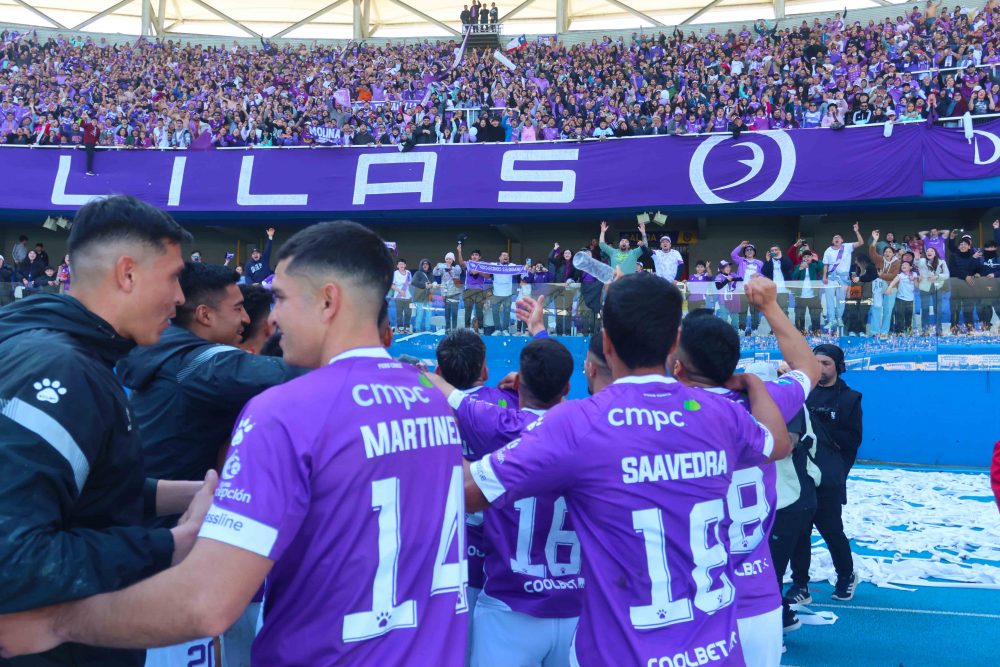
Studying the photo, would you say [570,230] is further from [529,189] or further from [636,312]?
[636,312]

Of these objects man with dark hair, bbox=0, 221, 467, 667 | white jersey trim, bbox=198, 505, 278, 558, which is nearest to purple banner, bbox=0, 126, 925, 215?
man with dark hair, bbox=0, 221, 467, 667

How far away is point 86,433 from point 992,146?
1894 centimetres

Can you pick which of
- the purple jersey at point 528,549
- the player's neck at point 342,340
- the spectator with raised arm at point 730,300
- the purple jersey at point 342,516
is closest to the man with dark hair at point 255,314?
the purple jersey at point 528,549

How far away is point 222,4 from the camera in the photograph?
116 feet

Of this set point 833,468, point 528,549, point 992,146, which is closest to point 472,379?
point 528,549

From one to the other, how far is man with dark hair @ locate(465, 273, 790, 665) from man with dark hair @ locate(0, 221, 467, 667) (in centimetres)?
39

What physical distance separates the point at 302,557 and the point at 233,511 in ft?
0.69

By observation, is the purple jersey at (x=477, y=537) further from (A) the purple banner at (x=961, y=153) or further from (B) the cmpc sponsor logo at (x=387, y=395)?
(A) the purple banner at (x=961, y=153)

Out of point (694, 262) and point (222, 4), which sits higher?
point (222, 4)

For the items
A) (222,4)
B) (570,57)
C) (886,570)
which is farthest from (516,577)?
(222,4)

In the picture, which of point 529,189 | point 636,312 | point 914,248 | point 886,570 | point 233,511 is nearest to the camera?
point 233,511

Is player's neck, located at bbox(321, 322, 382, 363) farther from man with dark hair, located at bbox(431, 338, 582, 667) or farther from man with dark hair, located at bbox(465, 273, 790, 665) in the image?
man with dark hair, located at bbox(431, 338, 582, 667)

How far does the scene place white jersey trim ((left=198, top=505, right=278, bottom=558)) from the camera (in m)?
1.54

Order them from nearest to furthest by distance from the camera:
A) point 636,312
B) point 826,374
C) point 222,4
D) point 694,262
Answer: point 636,312 → point 826,374 → point 694,262 → point 222,4
